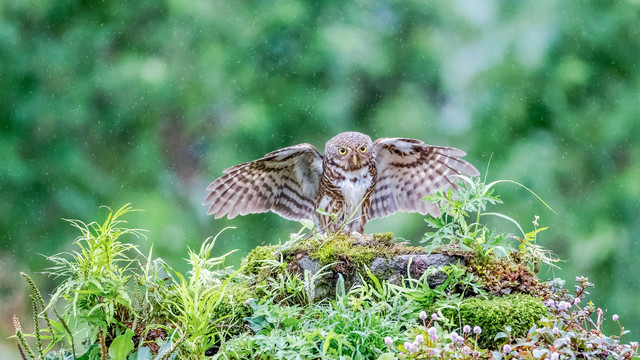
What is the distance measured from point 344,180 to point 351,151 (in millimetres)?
176

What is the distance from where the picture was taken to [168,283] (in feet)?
8.84

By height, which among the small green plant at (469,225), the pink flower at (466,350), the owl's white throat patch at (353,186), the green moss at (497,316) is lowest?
the pink flower at (466,350)

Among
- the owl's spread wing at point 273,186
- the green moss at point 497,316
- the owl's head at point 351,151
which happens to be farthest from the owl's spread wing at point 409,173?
the green moss at point 497,316

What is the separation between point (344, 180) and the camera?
376 cm

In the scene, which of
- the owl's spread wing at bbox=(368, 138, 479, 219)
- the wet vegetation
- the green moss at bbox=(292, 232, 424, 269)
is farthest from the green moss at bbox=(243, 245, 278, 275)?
the owl's spread wing at bbox=(368, 138, 479, 219)

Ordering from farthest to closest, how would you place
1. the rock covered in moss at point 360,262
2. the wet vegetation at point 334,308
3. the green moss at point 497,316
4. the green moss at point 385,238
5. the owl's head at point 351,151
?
1. the owl's head at point 351,151
2. the green moss at point 385,238
3. the rock covered in moss at point 360,262
4. the green moss at point 497,316
5. the wet vegetation at point 334,308

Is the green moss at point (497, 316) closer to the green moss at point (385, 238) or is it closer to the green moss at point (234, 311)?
the green moss at point (385, 238)

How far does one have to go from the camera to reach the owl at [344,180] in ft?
12.3

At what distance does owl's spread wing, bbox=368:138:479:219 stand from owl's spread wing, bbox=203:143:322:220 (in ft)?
1.22

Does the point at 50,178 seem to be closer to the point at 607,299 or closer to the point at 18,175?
the point at 18,175

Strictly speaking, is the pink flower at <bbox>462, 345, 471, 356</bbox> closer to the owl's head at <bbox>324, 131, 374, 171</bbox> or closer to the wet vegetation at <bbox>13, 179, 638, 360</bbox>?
the wet vegetation at <bbox>13, 179, 638, 360</bbox>

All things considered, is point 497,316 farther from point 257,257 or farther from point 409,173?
point 409,173

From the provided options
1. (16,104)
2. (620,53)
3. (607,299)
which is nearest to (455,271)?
(607,299)

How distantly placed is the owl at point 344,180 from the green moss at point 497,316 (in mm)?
1330
